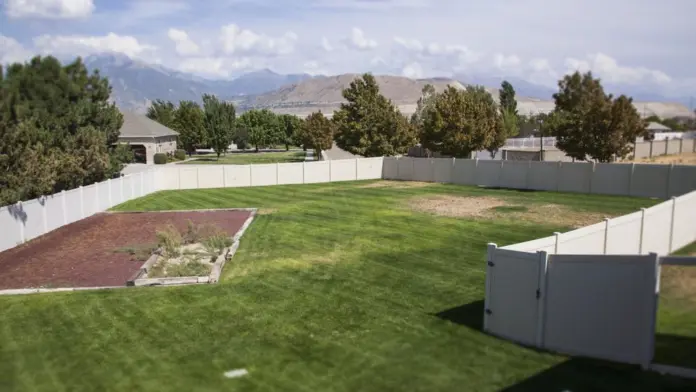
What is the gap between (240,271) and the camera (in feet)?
61.2

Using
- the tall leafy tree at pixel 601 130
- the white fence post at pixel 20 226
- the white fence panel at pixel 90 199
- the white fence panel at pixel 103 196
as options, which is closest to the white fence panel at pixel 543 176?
the tall leafy tree at pixel 601 130

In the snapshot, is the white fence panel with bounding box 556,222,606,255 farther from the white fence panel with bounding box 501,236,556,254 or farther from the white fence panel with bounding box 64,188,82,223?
the white fence panel with bounding box 64,188,82,223

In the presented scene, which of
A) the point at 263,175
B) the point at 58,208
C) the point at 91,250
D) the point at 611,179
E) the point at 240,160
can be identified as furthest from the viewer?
→ the point at 240,160

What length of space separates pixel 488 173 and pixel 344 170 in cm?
1311

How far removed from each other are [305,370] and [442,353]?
267 cm

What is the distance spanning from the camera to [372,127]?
55219 millimetres

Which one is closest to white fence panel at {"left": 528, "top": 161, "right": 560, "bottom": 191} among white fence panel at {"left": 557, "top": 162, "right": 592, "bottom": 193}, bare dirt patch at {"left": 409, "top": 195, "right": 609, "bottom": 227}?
white fence panel at {"left": 557, "top": 162, "right": 592, "bottom": 193}

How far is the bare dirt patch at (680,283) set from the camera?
1208 cm

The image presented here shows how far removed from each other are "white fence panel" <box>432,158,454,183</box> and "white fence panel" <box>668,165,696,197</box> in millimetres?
16241

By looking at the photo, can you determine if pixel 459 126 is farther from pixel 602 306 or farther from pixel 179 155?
pixel 179 155

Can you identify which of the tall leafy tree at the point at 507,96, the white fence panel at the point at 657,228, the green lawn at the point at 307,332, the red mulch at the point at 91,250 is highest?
the tall leafy tree at the point at 507,96

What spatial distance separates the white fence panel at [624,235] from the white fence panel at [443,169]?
1147 inches

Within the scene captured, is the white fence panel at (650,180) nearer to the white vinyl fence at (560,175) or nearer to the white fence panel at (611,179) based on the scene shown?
the white vinyl fence at (560,175)

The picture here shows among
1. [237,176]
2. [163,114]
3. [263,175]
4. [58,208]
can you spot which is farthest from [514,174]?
[163,114]
